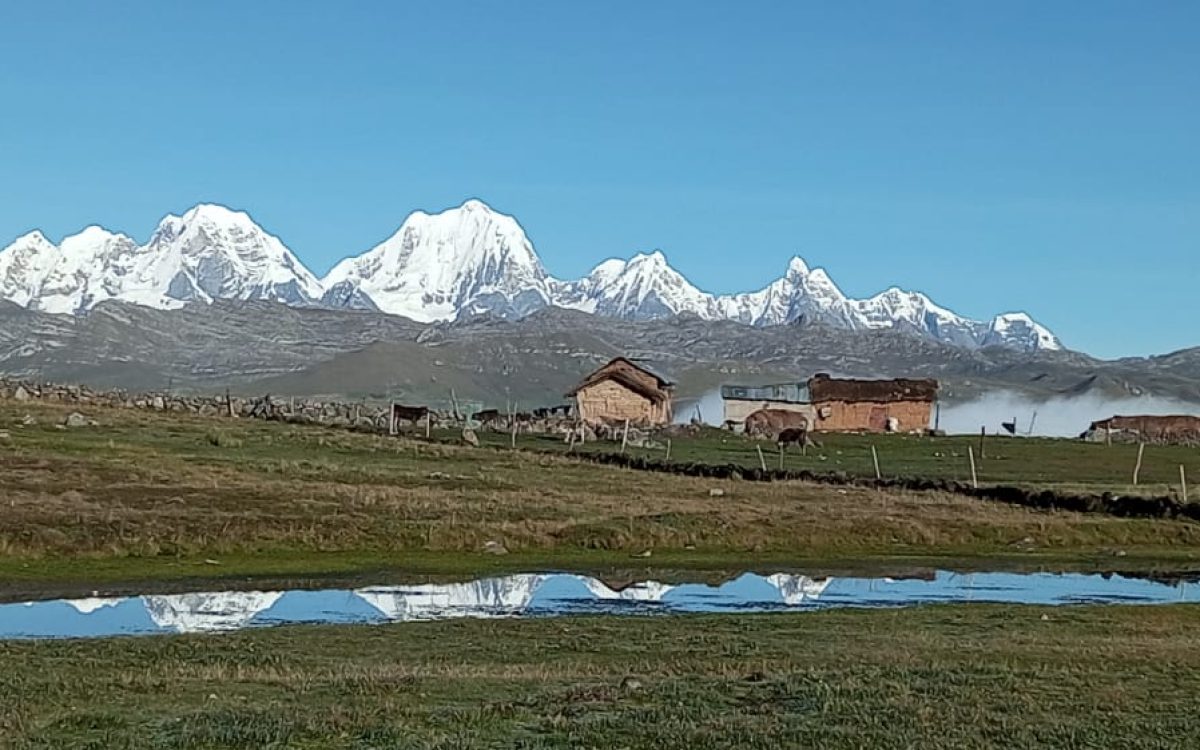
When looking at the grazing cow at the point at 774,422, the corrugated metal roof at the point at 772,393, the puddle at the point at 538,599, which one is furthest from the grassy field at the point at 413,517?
the corrugated metal roof at the point at 772,393

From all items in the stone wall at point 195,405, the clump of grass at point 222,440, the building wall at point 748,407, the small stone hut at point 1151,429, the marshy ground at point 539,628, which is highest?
the building wall at point 748,407

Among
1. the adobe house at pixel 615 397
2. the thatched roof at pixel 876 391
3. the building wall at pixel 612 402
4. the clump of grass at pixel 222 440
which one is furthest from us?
the thatched roof at pixel 876 391

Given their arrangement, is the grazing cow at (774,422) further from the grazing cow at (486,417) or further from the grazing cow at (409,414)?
the grazing cow at (409,414)

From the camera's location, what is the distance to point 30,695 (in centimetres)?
1931

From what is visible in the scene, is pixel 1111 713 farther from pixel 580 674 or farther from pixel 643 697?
pixel 580 674

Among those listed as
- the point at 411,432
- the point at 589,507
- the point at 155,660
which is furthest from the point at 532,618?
the point at 411,432

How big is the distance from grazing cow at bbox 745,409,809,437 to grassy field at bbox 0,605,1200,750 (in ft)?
307

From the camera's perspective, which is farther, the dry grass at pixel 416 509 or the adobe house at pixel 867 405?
the adobe house at pixel 867 405

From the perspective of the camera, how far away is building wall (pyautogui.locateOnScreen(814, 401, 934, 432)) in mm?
143000

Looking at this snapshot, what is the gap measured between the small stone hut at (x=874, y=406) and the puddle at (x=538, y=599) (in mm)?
96444

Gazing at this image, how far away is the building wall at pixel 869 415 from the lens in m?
143

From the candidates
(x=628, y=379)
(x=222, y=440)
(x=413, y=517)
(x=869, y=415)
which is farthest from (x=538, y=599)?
(x=869, y=415)

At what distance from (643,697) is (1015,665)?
22.1 feet

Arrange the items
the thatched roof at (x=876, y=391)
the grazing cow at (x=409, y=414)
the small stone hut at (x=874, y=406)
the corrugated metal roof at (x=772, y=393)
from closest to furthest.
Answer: the grazing cow at (x=409, y=414)
the small stone hut at (x=874, y=406)
the thatched roof at (x=876, y=391)
the corrugated metal roof at (x=772, y=393)
